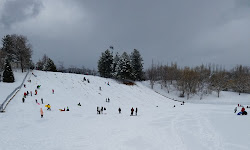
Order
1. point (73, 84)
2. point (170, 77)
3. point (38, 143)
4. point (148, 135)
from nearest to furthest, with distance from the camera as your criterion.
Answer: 1. point (38, 143)
2. point (148, 135)
3. point (73, 84)
4. point (170, 77)

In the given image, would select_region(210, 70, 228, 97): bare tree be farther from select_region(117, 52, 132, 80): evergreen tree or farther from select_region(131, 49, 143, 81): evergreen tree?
select_region(117, 52, 132, 80): evergreen tree

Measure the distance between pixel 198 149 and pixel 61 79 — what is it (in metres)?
36.1

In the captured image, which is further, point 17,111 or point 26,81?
point 26,81

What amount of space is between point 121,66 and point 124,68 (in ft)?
4.74

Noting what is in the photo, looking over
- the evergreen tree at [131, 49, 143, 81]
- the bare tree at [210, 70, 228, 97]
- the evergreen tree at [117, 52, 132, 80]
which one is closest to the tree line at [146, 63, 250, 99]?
the bare tree at [210, 70, 228, 97]

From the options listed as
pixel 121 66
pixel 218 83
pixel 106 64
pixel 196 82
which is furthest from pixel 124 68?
pixel 218 83

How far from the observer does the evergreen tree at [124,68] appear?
43144mm

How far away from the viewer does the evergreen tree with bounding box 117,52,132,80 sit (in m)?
43.1

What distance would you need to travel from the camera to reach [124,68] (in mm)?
43125

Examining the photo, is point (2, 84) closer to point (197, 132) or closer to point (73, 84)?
point (73, 84)

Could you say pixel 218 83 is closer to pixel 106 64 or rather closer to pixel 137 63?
pixel 137 63

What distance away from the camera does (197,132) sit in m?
10.1

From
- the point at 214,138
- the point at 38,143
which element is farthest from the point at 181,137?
the point at 38,143

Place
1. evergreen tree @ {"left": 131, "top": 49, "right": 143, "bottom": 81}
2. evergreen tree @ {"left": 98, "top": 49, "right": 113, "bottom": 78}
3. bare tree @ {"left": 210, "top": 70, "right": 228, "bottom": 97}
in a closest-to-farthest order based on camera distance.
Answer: evergreen tree @ {"left": 98, "top": 49, "right": 113, "bottom": 78}
bare tree @ {"left": 210, "top": 70, "right": 228, "bottom": 97}
evergreen tree @ {"left": 131, "top": 49, "right": 143, "bottom": 81}
